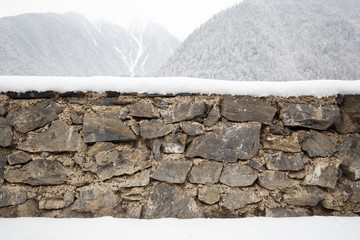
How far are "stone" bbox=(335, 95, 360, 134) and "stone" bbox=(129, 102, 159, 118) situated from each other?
1.22m

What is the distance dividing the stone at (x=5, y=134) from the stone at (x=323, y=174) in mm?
1912

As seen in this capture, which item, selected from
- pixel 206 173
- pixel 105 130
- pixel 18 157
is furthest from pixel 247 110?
pixel 18 157

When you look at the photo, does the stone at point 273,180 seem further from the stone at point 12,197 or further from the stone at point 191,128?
the stone at point 12,197

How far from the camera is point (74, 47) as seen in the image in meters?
11.3

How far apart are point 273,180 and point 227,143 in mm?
396

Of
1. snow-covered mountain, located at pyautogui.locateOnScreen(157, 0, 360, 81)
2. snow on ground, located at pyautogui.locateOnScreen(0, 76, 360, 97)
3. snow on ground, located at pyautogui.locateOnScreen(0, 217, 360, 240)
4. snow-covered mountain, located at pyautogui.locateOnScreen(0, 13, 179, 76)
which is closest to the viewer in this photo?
snow on ground, located at pyautogui.locateOnScreen(0, 217, 360, 240)

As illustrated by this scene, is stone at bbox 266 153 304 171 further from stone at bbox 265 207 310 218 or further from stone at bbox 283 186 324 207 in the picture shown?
stone at bbox 265 207 310 218

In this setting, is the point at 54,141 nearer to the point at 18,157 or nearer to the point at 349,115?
the point at 18,157

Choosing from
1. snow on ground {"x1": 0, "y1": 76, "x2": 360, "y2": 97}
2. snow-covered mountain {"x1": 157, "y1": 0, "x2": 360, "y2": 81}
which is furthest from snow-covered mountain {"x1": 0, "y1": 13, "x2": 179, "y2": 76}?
snow on ground {"x1": 0, "y1": 76, "x2": 360, "y2": 97}

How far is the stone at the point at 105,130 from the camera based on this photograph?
1.26 meters

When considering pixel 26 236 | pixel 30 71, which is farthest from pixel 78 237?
pixel 30 71

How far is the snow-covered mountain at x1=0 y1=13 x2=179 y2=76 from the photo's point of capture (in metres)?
8.04

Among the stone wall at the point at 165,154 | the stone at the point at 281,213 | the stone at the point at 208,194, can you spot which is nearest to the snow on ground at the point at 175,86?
the stone wall at the point at 165,154

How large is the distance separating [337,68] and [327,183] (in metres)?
7.86
